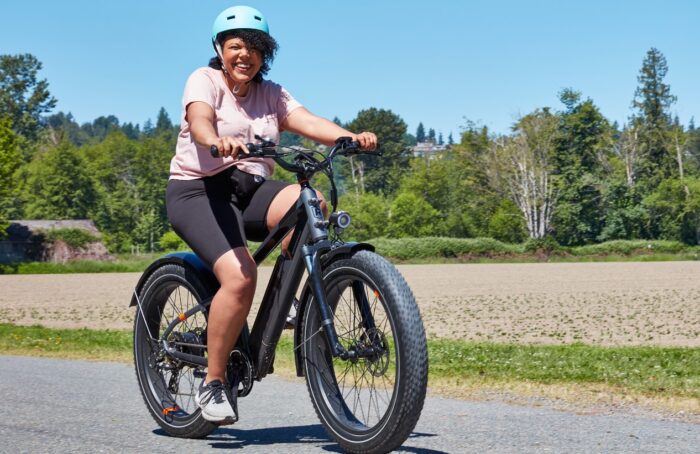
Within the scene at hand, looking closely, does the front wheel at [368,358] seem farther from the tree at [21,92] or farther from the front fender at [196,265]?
the tree at [21,92]

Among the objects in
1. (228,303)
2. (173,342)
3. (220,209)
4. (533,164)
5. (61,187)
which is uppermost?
(61,187)

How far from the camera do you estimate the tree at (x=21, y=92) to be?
11512 cm

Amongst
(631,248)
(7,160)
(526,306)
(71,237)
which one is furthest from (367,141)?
(71,237)

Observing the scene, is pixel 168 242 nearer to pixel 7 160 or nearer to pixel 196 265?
pixel 7 160

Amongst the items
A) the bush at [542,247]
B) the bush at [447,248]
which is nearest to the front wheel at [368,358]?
the bush at [447,248]

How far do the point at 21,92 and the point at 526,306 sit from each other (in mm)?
101746

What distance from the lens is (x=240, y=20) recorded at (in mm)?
4828

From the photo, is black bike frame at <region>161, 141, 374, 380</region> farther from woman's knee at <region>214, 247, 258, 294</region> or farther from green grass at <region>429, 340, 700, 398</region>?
green grass at <region>429, 340, 700, 398</region>

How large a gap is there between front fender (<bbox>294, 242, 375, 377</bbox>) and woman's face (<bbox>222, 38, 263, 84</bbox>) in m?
1.02

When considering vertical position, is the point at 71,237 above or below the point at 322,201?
above

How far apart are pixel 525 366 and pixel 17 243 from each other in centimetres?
7787

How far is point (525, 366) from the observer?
33.1ft

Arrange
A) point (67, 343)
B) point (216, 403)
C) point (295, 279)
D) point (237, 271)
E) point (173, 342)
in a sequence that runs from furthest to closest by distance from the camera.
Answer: point (67, 343) < point (173, 342) < point (216, 403) < point (237, 271) < point (295, 279)

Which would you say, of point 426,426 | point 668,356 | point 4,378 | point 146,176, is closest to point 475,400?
point 426,426
